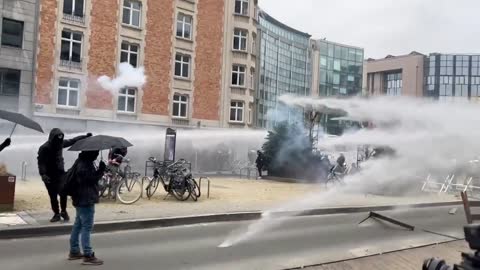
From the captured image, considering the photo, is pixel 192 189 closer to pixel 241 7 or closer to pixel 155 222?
pixel 155 222

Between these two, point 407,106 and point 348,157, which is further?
point 348,157

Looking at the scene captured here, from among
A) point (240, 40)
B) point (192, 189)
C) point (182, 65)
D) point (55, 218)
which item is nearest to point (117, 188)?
point (192, 189)

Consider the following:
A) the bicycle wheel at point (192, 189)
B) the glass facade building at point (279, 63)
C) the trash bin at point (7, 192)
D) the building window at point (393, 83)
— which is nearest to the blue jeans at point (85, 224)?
the trash bin at point (7, 192)

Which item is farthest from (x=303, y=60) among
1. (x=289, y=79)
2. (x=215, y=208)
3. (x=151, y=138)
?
(x=215, y=208)

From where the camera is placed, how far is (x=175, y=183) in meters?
15.4

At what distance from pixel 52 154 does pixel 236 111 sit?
98.3 feet

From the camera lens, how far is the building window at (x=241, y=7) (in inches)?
1614

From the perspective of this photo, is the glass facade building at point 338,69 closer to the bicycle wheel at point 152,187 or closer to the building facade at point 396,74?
the building facade at point 396,74

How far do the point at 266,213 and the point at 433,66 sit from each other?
323 feet

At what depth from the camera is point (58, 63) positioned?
3072 cm

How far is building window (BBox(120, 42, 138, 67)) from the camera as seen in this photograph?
33844 millimetres

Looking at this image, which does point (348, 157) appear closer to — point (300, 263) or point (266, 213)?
point (266, 213)

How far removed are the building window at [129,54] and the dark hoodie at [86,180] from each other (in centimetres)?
2707

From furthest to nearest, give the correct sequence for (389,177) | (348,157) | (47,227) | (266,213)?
(348,157), (389,177), (266,213), (47,227)
